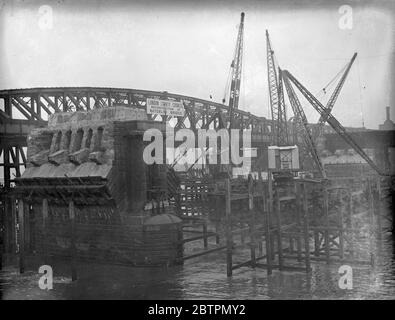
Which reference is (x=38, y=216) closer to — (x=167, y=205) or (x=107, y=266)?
(x=107, y=266)

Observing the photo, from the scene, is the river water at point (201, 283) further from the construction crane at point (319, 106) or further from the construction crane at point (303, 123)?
the construction crane at point (319, 106)

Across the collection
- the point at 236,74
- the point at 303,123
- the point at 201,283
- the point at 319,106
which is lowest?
the point at 201,283

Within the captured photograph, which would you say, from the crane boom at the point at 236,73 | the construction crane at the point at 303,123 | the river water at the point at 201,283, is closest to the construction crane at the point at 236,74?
the crane boom at the point at 236,73

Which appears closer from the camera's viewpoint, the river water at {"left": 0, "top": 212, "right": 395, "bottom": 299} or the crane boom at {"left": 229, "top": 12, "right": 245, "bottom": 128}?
the river water at {"left": 0, "top": 212, "right": 395, "bottom": 299}

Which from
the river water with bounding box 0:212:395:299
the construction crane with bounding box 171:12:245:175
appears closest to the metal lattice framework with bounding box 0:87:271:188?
the construction crane with bounding box 171:12:245:175

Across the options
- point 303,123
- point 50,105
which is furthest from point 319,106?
point 50,105

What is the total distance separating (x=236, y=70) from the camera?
59875 mm

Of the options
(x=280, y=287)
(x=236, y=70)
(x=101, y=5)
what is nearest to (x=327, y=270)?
(x=280, y=287)

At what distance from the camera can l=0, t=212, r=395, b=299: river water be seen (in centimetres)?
2206

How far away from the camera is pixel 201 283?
24.5 metres

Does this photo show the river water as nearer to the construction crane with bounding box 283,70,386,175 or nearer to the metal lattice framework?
the metal lattice framework

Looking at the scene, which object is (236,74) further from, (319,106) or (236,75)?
(319,106)

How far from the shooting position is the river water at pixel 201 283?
22062 millimetres
